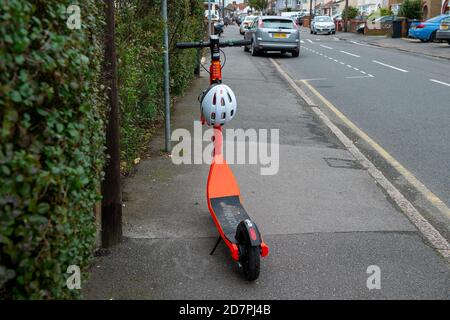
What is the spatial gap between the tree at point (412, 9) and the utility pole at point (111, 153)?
136 ft

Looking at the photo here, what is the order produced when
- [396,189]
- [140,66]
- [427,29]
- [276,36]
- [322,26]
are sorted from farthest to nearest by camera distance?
[322,26] < [427,29] < [276,36] < [140,66] < [396,189]

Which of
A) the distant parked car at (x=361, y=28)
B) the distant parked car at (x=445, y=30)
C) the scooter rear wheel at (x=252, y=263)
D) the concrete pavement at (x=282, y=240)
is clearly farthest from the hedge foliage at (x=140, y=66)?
the distant parked car at (x=361, y=28)

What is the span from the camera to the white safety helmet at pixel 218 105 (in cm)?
434

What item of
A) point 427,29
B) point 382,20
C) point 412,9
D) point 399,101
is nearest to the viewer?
point 399,101

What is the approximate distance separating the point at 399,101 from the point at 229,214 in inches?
330

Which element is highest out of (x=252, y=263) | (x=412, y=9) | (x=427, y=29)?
(x=412, y=9)

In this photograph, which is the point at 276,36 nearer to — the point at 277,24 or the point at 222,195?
the point at 277,24

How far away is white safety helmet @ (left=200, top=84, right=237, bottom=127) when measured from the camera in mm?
4340

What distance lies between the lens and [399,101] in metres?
11.8

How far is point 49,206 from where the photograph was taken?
7.55 ft

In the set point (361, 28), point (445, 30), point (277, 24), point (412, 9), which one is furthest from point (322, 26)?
point (277, 24)

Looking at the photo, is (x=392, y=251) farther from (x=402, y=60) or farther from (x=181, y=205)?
(x=402, y=60)

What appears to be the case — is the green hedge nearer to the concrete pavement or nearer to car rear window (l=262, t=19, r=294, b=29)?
the concrete pavement

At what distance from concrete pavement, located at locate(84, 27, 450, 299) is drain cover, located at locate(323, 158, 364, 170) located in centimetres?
1
